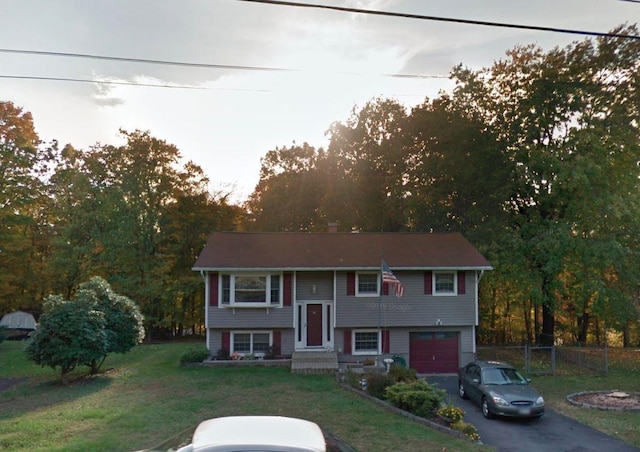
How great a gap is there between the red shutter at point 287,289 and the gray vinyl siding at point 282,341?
140cm

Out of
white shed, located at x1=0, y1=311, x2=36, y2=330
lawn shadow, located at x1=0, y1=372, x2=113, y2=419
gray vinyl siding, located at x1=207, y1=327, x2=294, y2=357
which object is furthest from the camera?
white shed, located at x1=0, y1=311, x2=36, y2=330

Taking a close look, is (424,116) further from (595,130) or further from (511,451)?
(511,451)

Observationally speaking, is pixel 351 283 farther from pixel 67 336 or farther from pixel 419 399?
pixel 67 336

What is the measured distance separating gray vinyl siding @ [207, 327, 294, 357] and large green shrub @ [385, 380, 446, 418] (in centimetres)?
959

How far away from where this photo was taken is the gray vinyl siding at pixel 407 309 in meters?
22.6

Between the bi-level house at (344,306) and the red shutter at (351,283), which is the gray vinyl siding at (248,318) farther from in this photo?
the red shutter at (351,283)

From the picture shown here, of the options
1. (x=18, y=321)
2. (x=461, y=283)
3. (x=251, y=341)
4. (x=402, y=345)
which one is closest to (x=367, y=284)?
(x=402, y=345)

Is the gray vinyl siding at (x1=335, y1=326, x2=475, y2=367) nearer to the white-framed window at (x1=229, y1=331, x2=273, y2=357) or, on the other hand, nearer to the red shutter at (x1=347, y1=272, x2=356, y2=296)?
the red shutter at (x1=347, y1=272, x2=356, y2=296)

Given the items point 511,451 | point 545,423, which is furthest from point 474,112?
point 511,451

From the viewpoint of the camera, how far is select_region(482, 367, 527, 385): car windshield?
49.9ft

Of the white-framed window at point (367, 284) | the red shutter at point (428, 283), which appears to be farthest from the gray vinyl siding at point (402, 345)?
the white-framed window at point (367, 284)

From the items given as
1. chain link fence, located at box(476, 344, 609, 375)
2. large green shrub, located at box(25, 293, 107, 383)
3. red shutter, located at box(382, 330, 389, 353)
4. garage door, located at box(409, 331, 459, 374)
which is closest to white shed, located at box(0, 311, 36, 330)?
large green shrub, located at box(25, 293, 107, 383)

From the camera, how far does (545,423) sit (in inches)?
545

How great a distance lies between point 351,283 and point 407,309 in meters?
2.85
